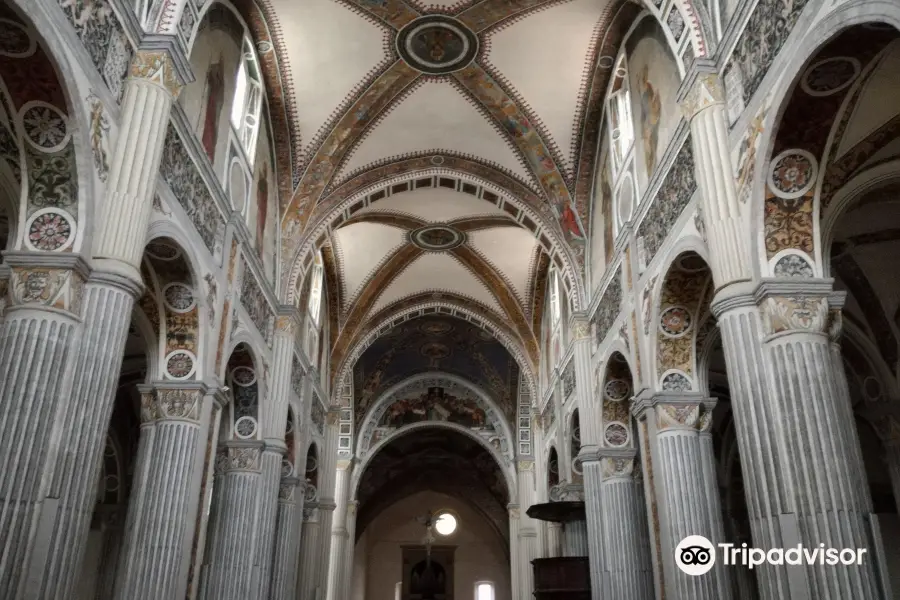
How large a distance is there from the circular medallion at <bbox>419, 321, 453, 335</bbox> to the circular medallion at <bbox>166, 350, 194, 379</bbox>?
52.0 feet

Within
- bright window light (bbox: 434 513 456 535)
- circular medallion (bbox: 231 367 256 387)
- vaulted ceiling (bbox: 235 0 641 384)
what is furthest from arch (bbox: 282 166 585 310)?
bright window light (bbox: 434 513 456 535)

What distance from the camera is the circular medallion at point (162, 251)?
32.1 feet

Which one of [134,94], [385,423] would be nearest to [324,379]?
[385,423]

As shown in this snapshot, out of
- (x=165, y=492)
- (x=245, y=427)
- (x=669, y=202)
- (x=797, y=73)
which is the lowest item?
(x=165, y=492)

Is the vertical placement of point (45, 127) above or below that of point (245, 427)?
above

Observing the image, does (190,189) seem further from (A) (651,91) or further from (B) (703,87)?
(A) (651,91)

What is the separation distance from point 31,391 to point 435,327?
20.4 m

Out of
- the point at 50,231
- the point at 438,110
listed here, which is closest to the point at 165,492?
the point at 50,231

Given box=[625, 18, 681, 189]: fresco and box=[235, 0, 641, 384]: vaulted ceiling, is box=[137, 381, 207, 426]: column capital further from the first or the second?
box=[625, 18, 681, 189]: fresco

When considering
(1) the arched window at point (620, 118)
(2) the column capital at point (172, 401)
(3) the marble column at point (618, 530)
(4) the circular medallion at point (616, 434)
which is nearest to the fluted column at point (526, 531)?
(3) the marble column at point (618, 530)

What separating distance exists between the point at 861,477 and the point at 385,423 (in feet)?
76.4

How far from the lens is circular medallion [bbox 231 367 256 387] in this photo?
13.7 metres

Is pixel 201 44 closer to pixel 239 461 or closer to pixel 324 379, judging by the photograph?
pixel 239 461

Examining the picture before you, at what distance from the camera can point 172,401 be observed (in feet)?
34.5
